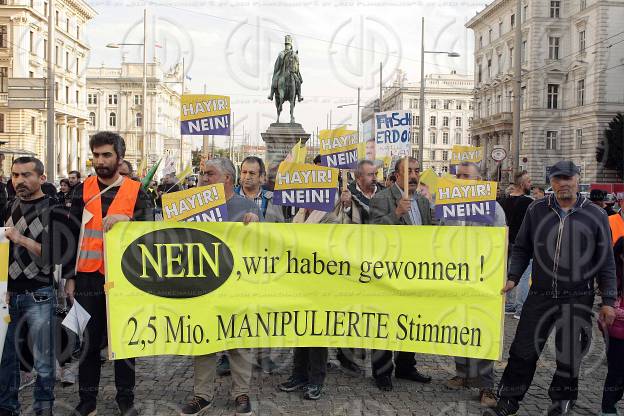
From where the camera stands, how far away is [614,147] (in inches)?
2080

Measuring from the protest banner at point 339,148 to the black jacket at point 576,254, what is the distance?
366 cm

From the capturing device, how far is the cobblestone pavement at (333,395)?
5312 mm

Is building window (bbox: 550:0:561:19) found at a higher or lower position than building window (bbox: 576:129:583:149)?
higher

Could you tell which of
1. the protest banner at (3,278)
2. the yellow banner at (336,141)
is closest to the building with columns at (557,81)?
the yellow banner at (336,141)

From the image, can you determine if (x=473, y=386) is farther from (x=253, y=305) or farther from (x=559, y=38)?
(x=559, y=38)

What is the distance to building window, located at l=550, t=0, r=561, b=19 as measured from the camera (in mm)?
61406

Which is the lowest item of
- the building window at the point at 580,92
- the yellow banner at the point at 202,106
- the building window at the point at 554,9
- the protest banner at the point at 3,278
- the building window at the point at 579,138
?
the protest banner at the point at 3,278

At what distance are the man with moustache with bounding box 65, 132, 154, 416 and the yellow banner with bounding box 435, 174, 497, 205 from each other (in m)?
3.14

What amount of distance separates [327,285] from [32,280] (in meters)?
2.23

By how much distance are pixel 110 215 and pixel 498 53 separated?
72.7 meters

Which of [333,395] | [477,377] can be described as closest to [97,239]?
[333,395]

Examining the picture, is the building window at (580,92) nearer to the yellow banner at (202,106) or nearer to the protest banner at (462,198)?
the yellow banner at (202,106)

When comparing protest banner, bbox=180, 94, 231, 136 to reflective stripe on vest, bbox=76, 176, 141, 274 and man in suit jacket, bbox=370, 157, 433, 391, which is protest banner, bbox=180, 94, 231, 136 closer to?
man in suit jacket, bbox=370, 157, 433, 391

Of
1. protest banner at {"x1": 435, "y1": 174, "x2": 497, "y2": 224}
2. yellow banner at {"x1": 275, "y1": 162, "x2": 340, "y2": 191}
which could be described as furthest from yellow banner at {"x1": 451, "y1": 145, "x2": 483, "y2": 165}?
yellow banner at {"x1": 275, "y1": 162, "x2": 340, "y2": 191}
